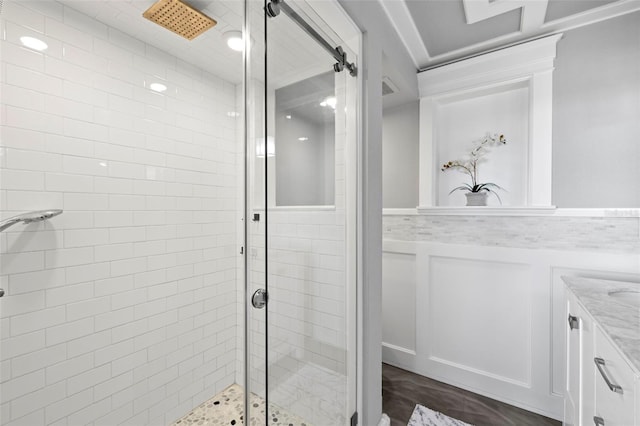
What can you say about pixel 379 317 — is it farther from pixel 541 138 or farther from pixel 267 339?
pixel 541 138

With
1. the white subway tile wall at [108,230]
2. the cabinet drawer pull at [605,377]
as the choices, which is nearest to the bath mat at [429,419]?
the cabinet drawer pull at [605,377]

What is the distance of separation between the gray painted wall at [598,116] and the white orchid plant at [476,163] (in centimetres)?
32

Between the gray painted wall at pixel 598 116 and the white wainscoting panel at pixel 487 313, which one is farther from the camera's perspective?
the white wainscoting panel at pixel 487 313

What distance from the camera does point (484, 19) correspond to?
1562mm

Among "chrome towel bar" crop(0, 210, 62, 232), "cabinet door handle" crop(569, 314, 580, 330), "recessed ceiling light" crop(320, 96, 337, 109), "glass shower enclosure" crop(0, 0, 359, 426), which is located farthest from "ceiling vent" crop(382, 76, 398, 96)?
"chrome towel bar" crop(0, 210, 62, 232)

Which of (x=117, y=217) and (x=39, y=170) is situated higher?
(x=39, y=170)

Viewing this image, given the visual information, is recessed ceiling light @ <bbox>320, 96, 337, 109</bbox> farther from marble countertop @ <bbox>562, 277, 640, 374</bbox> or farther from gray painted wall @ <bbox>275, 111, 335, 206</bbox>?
marble countertop @ <bbox>562, 277, 640, 374</bbox>

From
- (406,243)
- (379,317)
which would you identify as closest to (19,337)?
(379,317)

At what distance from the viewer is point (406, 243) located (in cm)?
214

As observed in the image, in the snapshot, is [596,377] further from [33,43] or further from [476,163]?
[33,43]

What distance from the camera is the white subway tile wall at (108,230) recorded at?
123 centimetres

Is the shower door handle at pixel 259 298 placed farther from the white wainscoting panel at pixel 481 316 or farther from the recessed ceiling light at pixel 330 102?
the white wainscoting panel at pixel 481 316

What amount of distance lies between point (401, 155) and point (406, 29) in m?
0.88

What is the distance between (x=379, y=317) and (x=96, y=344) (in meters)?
1.49
